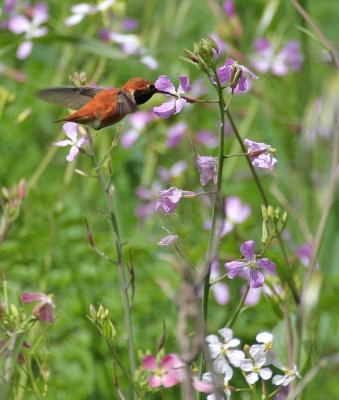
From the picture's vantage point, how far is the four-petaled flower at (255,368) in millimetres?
683

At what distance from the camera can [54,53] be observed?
2.16 m

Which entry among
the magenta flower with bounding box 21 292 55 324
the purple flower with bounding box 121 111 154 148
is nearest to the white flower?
the magenta flower with bounding box 21 292 55 324

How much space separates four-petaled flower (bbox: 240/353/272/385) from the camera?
0.68 meters

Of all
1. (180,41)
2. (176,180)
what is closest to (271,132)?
(176,180)

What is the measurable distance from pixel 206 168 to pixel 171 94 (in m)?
0.09

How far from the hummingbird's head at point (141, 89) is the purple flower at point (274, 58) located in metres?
1.30

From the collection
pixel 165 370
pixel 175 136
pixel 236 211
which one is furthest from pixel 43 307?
pixel 175 136

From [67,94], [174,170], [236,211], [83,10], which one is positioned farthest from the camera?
[174,170]

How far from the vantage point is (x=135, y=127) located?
2102 millimetres

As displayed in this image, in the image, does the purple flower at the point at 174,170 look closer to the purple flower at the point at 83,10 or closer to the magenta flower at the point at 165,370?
the purple flower at the point at 83,10

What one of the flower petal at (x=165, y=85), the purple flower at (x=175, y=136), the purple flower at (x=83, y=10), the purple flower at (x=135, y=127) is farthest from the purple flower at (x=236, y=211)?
the flower petal at (x=165, y=85)

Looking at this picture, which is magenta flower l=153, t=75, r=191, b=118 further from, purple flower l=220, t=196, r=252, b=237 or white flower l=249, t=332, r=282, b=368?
purple flower l=220, t=196, r=252, b=237

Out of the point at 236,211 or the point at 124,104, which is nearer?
the point at 124,104

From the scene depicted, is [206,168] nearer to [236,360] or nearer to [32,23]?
[236,360]
